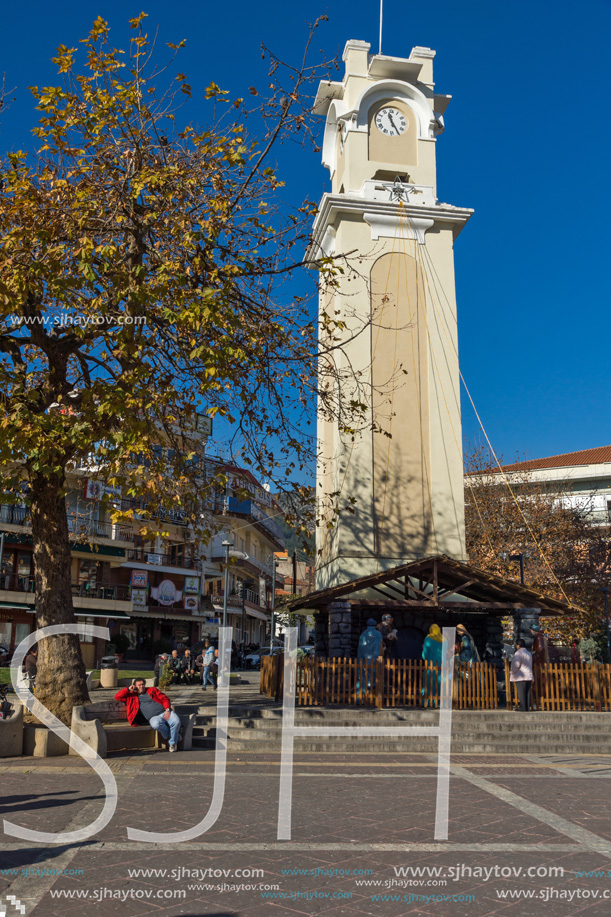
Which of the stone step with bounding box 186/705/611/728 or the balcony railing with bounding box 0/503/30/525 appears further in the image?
the balcony railing with bounding box 0/503/30/525

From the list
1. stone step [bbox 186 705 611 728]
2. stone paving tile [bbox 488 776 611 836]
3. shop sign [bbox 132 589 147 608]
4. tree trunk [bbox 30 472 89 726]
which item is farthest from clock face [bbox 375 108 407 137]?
shop sign [bbox 132 589 147 608]

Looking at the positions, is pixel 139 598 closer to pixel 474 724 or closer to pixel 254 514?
pixel 254 514

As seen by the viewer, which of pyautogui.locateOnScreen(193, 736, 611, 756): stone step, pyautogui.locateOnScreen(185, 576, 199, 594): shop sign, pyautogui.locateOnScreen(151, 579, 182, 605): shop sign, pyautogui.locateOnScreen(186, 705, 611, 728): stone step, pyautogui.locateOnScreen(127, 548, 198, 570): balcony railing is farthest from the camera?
pyautogui.locateOnScreen(185, 576, 199, 594): shop sign

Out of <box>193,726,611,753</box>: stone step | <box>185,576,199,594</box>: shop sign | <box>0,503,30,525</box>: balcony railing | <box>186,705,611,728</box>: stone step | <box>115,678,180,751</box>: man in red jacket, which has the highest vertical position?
<box>0,503,30,525</box>: balcony railing

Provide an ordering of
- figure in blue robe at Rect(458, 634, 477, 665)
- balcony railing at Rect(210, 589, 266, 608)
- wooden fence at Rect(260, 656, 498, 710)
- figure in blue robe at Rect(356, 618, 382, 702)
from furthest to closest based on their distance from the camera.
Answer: balcony railing at Rect(210, 589, 266, 608) < figure in blue robe at Rect(458, 634, 477, 665) < figure in blue robe at Rect(356, 618, 382, 702) < wooden fence at Rect(260, 656, 498, 710)

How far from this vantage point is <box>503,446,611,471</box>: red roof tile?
5147cm

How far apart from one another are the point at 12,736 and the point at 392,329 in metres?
14.9

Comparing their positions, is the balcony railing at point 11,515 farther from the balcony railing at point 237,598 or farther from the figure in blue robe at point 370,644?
the figure in blue robe at point 370,644

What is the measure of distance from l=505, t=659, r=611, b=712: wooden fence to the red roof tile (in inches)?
1414

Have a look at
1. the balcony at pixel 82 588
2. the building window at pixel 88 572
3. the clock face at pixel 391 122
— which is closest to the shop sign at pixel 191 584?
the balcony at pixel 82 588

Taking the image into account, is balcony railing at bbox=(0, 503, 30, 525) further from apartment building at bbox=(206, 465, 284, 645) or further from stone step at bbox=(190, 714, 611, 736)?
stone step at bbox=(190, 714, 611, 736)

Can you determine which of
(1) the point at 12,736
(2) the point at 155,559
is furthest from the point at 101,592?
(1) the point at 12,736

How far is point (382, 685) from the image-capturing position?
49.4 ft

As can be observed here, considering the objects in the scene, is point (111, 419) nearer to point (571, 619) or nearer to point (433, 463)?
point (433, 463)
